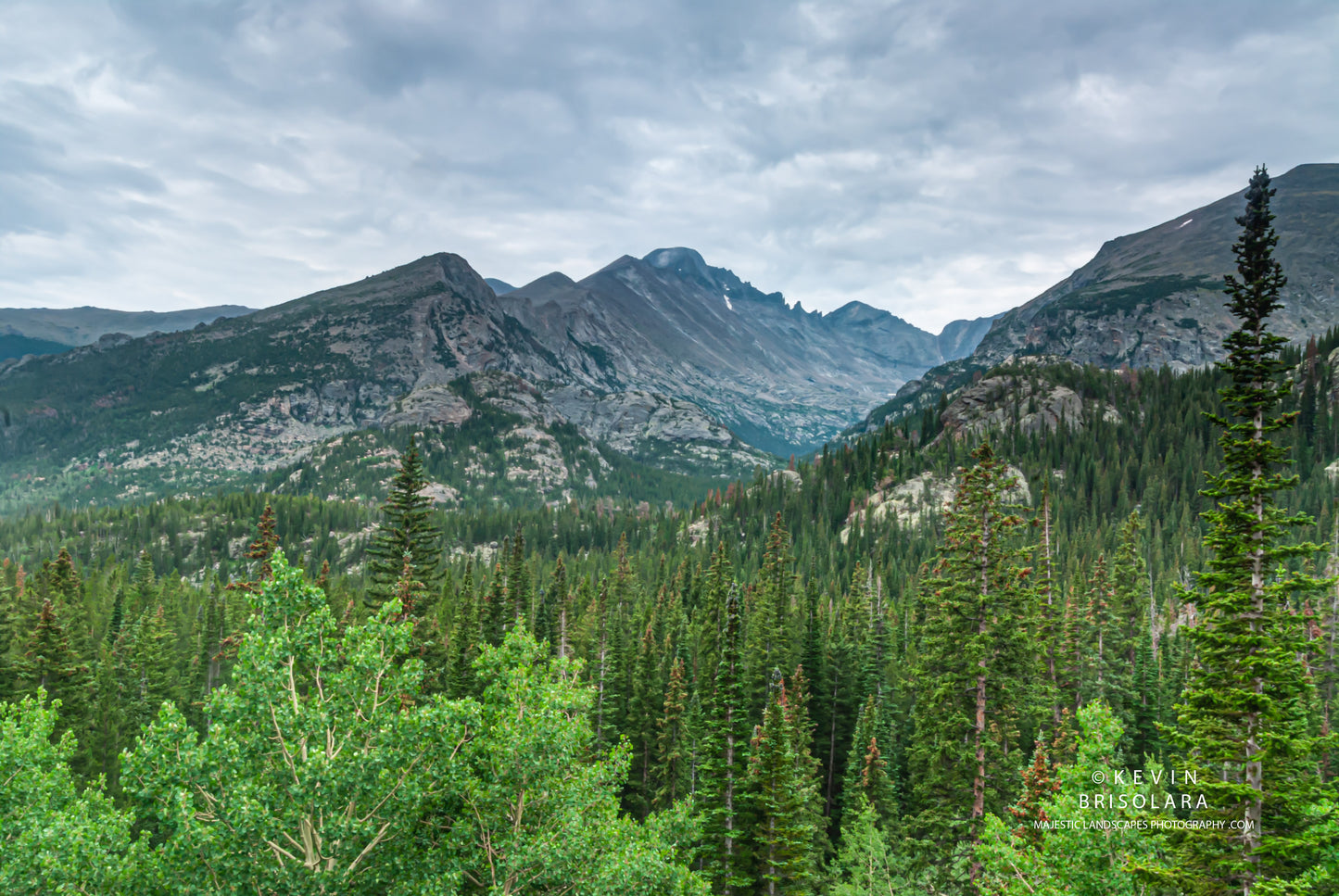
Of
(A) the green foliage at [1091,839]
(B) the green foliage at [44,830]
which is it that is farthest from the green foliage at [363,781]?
(A) the green foliage at [1091,839]

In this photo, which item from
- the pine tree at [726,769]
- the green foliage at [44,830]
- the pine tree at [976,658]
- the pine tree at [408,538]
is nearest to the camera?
the green foliage at [44,830]

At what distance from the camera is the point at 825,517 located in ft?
624

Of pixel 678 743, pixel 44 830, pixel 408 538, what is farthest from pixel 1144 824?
pixel 678 743

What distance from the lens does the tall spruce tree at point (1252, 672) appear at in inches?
621

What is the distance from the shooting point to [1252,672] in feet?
54.6

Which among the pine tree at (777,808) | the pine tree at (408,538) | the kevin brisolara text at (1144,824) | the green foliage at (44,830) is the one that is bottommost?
the pine tree at (777,808)

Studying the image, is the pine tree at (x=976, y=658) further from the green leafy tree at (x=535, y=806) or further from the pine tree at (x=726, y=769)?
the green leafy tree at (x=535, y=806)

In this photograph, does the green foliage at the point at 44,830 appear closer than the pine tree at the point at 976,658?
Yes

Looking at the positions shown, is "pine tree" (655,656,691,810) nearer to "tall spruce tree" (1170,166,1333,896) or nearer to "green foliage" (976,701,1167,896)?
"green foliage" (976,701,1167,896)

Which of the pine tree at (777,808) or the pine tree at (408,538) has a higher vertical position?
the pine tree at (408,538)

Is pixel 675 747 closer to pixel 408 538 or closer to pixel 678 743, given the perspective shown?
pixel 678 743

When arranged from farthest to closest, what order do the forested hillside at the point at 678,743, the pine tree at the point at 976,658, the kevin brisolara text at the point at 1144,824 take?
1. the pine tree at the point at 976,658
2. the kevin brisolara text at the point at 1144,824
3. the forested hillside at the point at 678,743

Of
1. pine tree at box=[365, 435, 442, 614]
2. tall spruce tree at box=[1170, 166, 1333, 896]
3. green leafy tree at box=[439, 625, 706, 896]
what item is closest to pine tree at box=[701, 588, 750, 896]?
green leafy tree at box=[439, 625, 706, 896]

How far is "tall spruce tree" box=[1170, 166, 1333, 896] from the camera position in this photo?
51.8 feet
